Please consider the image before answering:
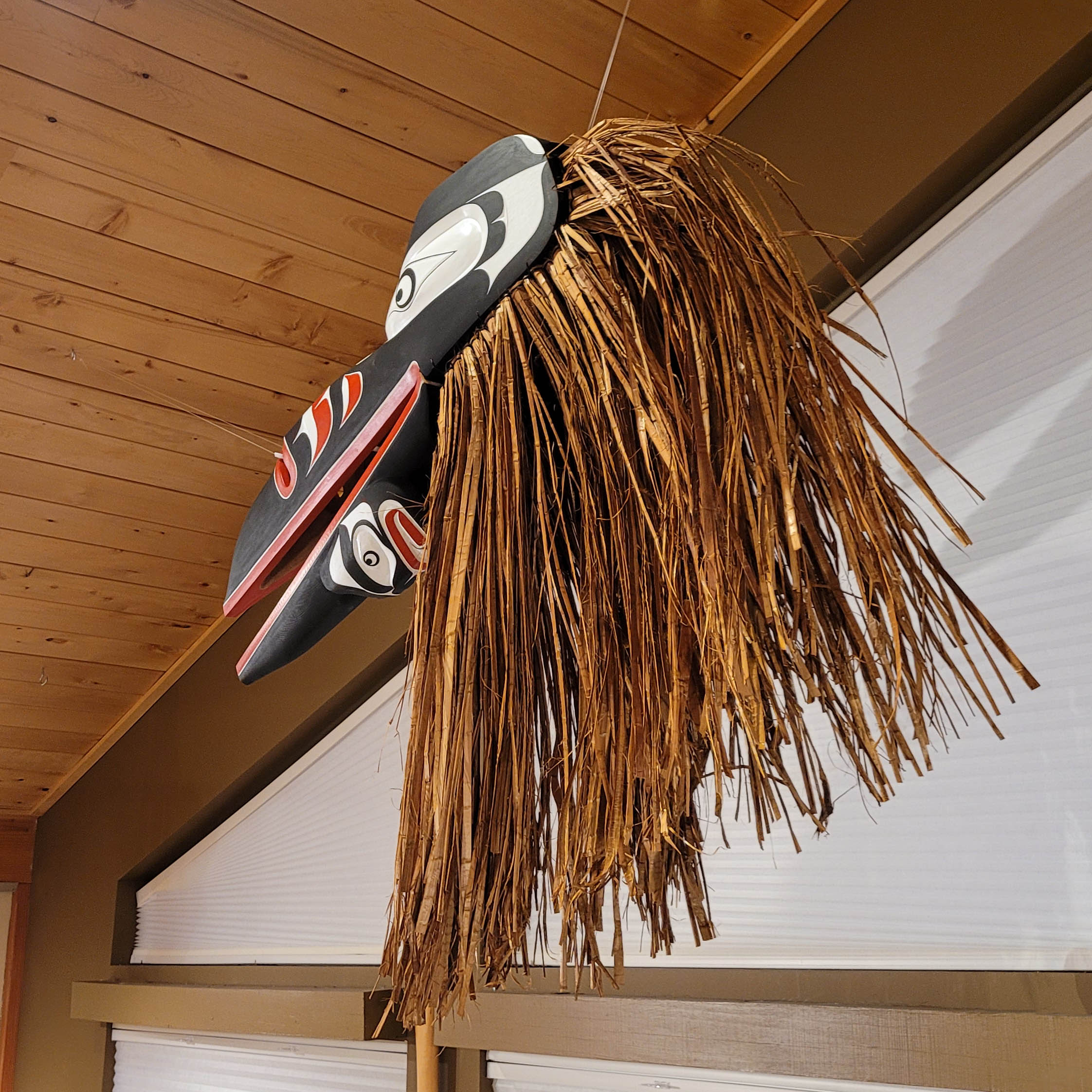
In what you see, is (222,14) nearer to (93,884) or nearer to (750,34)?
(750,34)

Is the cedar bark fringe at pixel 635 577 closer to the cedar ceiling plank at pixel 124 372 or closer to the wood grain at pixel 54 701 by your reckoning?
the cedar ceiling plank at pixel 124 372

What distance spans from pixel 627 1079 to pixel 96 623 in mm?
1480

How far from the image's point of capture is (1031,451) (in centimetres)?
123

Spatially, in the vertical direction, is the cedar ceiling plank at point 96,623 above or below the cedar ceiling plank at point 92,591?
below

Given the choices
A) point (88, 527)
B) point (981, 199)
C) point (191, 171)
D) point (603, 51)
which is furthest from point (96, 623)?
point (981, 199)

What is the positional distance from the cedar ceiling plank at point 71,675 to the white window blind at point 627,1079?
129cm

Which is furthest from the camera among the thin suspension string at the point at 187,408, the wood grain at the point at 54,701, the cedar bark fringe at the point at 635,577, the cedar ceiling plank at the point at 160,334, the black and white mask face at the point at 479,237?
the wood grain at the point at 54,701

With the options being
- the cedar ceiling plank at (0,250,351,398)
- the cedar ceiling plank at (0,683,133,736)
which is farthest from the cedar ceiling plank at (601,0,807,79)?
the cedar ceiling plank at (0,683,133,736)

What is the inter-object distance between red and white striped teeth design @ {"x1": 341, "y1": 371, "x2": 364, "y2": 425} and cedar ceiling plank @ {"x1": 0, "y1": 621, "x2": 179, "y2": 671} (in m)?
1.66

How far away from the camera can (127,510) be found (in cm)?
203

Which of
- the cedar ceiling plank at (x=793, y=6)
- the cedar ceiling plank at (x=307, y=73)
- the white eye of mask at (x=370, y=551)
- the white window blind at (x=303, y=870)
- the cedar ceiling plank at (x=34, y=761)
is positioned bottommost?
the white window blind at (x=303, y=870)

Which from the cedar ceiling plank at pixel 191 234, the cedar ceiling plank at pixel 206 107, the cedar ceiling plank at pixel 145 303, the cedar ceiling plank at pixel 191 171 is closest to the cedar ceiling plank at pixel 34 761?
the cedar ceiling plank at pixel 145 303

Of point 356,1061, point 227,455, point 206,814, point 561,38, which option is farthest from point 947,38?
point 206,814

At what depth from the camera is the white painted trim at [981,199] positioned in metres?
1.25
